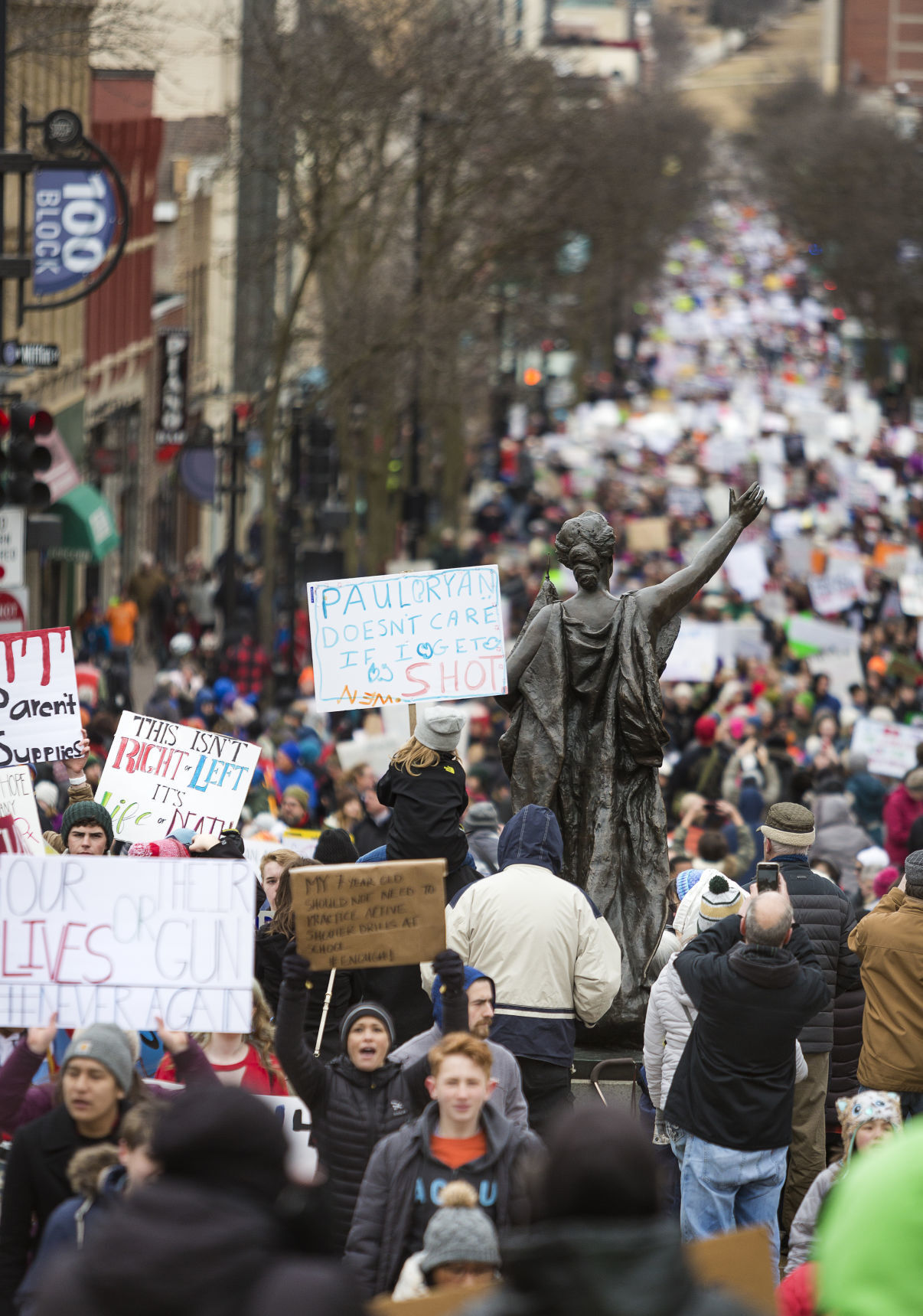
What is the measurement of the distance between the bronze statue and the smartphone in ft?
5.02

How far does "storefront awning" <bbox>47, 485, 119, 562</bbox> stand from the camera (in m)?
31.6

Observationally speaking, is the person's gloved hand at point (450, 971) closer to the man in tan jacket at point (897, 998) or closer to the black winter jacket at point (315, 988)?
the black winter jacket at point (315, 988)

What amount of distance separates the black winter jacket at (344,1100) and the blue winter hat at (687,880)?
2.36 meters

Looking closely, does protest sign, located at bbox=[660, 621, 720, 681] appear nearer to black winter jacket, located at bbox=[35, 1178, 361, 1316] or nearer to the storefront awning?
the storefront awning

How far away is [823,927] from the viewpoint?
845cm

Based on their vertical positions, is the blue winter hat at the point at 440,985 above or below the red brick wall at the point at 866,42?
above

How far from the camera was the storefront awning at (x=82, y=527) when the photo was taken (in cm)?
3164

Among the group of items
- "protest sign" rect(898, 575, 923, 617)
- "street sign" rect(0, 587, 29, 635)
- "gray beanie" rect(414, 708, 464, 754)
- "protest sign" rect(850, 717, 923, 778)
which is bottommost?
"protest sign" rect(898, 575, 923, 617)

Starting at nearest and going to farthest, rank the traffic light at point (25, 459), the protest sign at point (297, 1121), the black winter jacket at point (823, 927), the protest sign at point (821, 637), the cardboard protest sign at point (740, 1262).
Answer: the cardboard protest sign at point (740, 1262), the protest sign at point (297, 1121), the black winter jacket at point (823, 927), the traffic light at point (25, 459), the protest sign at point (821, 637)

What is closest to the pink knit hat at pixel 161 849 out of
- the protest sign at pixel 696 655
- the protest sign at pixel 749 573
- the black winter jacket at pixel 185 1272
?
the black winter jacket at pixel 185 1272

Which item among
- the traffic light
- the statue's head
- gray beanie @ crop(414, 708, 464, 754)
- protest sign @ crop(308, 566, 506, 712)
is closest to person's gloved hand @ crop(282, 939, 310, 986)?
gray beanie @ crop(414, 708, 464, 754)

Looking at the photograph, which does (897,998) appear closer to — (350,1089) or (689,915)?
(689,915)

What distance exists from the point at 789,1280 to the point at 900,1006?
2634 millimetres

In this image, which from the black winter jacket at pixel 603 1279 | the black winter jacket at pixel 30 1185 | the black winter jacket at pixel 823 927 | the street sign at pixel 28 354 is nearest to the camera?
the black winter jacket at pixel 603 1279
